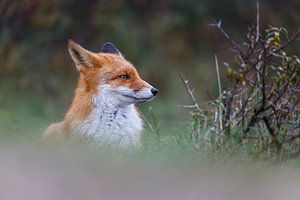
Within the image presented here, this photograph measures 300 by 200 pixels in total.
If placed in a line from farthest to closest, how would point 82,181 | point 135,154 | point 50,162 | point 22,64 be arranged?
1. point 22,64
2. point 135,154
3. point 50,162
4. point 82,181

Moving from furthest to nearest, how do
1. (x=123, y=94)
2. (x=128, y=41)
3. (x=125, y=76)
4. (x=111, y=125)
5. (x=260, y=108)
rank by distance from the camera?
(x=128, y=41)
(x=125, y=76)
(x=123, y=94)
(x=111, y=125)
(x=260, y=108)

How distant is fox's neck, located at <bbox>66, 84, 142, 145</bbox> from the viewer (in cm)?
974

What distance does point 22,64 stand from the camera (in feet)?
67.4

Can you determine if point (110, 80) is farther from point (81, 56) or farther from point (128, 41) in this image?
point (128, 41)

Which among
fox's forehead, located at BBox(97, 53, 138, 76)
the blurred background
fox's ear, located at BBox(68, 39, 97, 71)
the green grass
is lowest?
the green grass

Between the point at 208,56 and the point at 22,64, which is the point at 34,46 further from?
the point at 208,56

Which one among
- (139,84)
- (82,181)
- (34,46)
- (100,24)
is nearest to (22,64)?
(34,46)

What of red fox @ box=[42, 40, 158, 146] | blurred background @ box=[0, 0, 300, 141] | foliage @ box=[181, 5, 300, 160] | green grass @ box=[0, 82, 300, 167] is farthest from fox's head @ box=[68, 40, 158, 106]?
blurred background @ box=[0, 0, 300, 141]

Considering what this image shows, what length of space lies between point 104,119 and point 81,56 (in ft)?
2.56

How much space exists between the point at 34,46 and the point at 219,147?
12.5 metres

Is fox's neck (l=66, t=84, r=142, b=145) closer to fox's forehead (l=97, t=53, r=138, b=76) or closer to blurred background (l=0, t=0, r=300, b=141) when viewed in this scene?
fox's forehead (l=97, t=53, r=138, b=76)

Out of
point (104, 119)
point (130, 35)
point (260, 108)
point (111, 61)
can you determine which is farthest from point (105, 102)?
point (130, 35)

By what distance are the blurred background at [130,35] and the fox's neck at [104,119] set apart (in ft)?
30.6

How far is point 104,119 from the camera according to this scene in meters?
9.94
